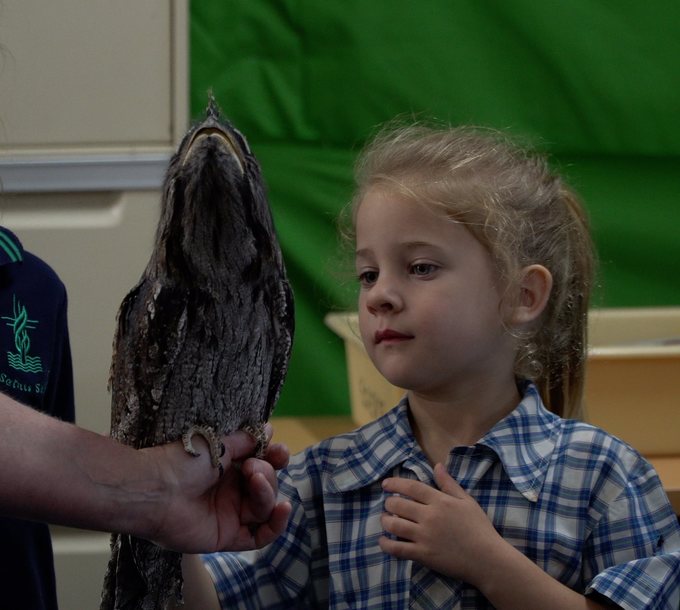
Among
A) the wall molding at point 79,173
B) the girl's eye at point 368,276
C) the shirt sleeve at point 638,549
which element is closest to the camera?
the shirt sleeve at point 638,549

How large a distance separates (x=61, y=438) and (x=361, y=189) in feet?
1.66

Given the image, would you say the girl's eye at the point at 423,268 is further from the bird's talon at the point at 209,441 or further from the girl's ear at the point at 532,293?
the bird's talon at the point at 209,441

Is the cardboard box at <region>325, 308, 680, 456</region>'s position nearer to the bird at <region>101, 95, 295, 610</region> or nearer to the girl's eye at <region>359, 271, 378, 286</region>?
the girl's eye at <region>359, 271, 378, 286</region>

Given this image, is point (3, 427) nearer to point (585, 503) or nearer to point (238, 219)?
point (238, 219)

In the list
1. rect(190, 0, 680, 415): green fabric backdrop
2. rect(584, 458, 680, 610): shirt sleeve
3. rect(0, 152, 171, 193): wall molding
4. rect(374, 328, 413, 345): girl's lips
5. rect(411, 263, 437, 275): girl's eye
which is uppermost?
rect(190, 0, 680, 415): green fabric backdrop

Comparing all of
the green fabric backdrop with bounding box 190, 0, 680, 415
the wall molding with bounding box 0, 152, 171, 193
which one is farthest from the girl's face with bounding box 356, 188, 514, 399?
the green fabric backdrop with bounding box 190, 0, 680, 415

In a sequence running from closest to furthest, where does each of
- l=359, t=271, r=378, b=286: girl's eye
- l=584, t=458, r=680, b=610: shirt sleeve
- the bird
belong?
the bird, l=584, t=458, r=680, b=610: shirt sleeve, l=359, t=271, r=378, b=286: girl's eye

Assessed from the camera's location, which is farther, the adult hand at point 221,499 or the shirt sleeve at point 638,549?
the shirt sleeve at point 638,549

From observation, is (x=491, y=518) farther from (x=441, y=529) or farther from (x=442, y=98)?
(x=442, y=98)

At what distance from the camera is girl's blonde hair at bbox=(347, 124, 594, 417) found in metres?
1.09

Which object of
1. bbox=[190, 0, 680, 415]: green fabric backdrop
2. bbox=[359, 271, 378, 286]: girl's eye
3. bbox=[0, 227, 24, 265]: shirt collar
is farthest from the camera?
bbox=[190, 0, 680, 415]: green fabric backdrop

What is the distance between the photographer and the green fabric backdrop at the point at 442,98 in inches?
85.3

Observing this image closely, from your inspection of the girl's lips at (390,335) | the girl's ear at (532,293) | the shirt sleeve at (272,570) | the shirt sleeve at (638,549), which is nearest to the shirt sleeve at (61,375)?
the shirt sleeve at (272,570)

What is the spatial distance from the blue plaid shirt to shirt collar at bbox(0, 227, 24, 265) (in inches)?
15.5
